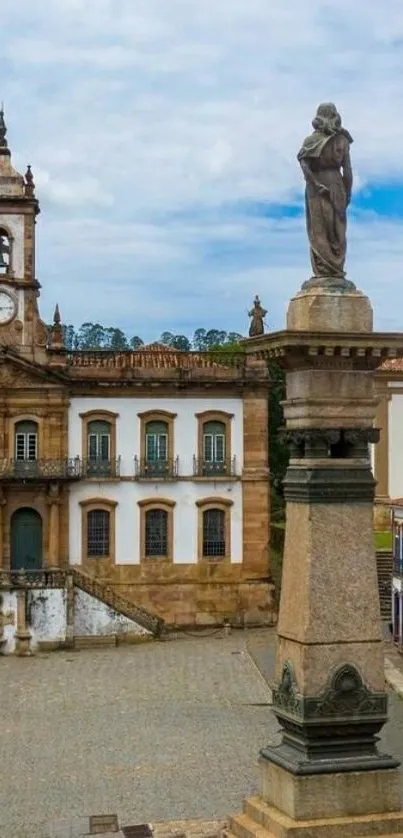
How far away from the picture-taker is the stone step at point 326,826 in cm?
1054

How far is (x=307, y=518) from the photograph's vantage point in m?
11.1

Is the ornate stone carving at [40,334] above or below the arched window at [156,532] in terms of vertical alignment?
above

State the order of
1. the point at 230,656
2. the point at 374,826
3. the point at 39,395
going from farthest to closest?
the point at 39,395 < the point at 230,656 < the point at 374,826

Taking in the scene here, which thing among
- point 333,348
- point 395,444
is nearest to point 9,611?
point 395,444

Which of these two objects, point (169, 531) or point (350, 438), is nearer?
point (350, 438)

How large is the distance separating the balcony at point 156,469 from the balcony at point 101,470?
65 cm

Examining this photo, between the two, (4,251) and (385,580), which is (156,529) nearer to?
(385,580)

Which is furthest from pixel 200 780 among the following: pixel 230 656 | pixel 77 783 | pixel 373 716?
pixel 230 656

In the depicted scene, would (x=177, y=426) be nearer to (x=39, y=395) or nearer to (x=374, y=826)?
(x=39, y=395)

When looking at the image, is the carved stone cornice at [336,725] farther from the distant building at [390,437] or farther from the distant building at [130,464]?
the distant building at [390,437]

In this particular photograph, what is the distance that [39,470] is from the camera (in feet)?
130

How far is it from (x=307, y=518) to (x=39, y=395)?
2963 cm

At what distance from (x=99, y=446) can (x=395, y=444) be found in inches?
539

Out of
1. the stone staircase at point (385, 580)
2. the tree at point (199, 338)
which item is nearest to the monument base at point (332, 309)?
the stone staircase at point (385, 580)
